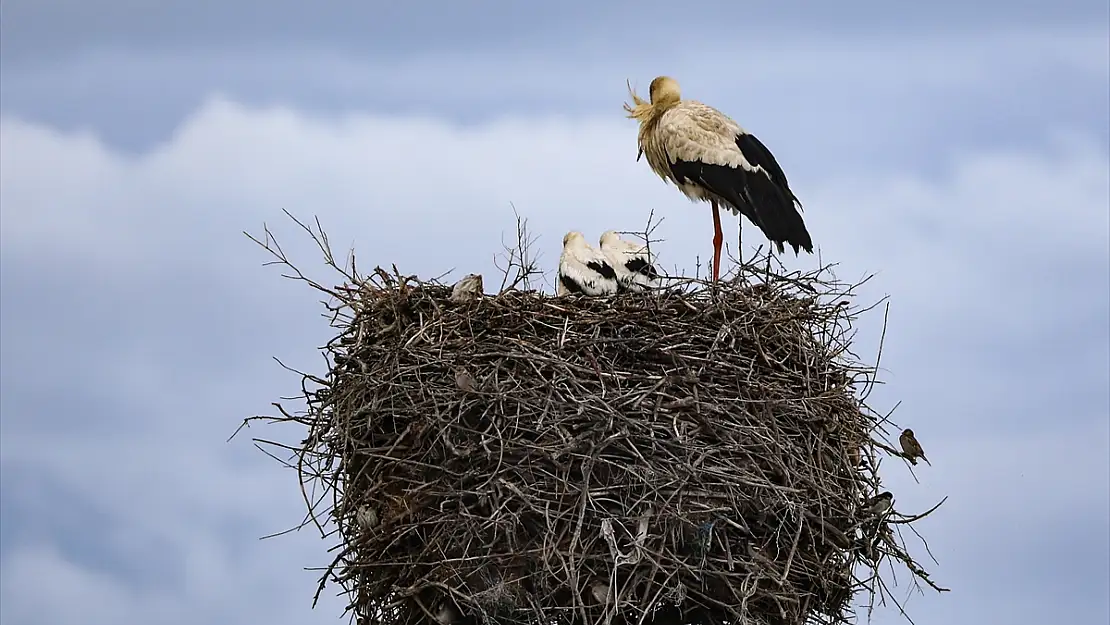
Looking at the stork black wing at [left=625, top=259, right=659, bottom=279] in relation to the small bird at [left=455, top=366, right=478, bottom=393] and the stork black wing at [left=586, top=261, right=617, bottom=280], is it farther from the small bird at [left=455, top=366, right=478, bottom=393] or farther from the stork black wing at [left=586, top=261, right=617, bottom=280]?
the small bird at [left=455, top=366, right=478, bottom=393]

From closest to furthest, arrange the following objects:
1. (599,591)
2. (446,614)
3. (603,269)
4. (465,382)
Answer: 1. (599,591)
2. (465,382)
3. (446,614)
4. (603,269)

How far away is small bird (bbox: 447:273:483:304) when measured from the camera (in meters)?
8.33

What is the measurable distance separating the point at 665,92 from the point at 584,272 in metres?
1.85

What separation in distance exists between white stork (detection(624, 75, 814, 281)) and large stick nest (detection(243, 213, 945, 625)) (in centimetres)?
110

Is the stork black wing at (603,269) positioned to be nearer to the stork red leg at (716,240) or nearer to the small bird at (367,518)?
the stork red leg at (716,240)

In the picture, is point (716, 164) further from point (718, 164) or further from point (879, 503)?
point (879, 503)

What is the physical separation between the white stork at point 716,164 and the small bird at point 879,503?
165cm

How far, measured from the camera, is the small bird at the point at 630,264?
9023 mm

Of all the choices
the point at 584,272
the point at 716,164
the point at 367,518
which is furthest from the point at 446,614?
the point at 716,164

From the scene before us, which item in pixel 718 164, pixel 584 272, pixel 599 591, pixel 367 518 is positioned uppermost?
pixel 718 164

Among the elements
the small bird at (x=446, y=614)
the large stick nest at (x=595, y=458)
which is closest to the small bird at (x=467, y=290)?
the large stick nest at (x=595, y=458)

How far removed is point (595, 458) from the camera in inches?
303

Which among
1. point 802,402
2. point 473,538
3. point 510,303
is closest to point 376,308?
point 510,303

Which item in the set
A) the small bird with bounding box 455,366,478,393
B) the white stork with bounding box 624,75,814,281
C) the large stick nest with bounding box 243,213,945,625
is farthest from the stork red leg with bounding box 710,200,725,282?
the small bird with bounding box 455,366,478,393
